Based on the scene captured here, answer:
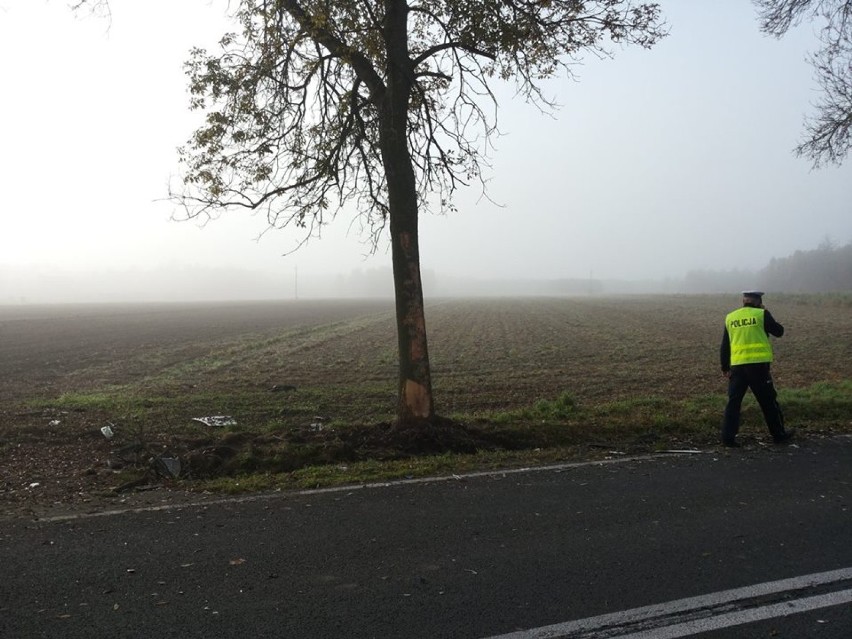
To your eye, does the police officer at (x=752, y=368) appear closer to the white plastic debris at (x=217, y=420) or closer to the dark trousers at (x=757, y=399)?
the dark trousers at (x=757, y=399)

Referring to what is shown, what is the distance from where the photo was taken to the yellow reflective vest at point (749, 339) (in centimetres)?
738

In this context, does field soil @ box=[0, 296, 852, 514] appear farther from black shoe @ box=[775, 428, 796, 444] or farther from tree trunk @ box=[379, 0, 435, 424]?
tree trunk @ box=[379, 0, 435, 424]

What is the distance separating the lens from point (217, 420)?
34.0 feet

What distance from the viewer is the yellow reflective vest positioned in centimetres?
738

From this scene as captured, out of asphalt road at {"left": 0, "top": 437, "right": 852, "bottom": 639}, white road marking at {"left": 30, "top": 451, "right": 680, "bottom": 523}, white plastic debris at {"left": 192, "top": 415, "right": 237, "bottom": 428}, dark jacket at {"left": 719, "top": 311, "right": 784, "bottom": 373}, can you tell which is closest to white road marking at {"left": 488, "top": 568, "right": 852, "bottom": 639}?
asphalt road at {"left": 0, "top": 437, "right": 852, "bottom": 639}

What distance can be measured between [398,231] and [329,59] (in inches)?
109

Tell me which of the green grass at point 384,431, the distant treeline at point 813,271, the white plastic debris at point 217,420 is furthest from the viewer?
the distant treeline at point 813,271

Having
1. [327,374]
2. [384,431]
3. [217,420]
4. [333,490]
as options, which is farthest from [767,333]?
[327,374]

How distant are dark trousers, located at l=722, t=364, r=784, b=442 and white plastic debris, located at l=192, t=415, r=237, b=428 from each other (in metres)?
7.35

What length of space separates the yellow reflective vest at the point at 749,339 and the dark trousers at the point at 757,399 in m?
0.10

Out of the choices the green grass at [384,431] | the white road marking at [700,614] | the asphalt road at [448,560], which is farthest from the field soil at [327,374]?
the white road marking at [700,614]

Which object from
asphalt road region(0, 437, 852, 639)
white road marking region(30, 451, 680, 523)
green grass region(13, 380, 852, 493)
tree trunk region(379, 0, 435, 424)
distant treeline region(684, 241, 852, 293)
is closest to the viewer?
asphalt road region(0, 437, 852, 639)

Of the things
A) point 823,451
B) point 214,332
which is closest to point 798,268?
point 214,332

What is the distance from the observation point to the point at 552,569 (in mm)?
4000
